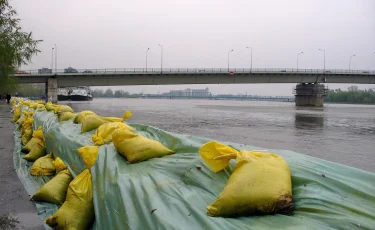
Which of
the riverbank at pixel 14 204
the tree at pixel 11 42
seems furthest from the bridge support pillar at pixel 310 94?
the riverbank at pixel 14 204

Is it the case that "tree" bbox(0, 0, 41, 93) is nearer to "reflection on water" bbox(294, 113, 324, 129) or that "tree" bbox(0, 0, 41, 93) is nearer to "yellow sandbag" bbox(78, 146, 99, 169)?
"yellow sandbag" bbox(78, 146, 99, 169)

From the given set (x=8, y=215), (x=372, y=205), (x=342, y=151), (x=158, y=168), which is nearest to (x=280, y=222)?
(x=372, y=205)

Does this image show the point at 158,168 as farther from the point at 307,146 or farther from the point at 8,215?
the point at 307,146

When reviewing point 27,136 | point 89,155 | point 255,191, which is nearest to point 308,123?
point 27,136

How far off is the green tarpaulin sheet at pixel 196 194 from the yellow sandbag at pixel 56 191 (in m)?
0.75

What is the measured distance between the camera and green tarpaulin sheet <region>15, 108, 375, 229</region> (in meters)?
1.58

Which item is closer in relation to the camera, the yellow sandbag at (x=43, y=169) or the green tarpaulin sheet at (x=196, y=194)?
the green tarpaulin sheet at (x=196, y=194)

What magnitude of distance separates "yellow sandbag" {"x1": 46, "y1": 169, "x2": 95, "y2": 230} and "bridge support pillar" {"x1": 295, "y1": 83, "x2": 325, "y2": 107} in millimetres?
52492

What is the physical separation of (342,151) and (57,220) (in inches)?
295

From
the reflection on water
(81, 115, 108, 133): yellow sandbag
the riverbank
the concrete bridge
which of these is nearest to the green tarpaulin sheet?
the riverbank

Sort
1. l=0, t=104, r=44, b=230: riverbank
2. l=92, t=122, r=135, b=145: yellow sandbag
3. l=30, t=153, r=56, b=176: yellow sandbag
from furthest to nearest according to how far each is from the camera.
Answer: l=30, t=153, r=56, b=176: yellow sandbag < l=92, t=122, r=135, b=145: yellow sandbag < l=0, t=104, r=44, b=230: riverbank

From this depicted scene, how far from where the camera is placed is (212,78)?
3941cm

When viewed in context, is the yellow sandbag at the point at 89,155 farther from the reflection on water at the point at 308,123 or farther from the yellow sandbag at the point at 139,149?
the reflection on water at the point at 308,123

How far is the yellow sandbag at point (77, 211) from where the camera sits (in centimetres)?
247
